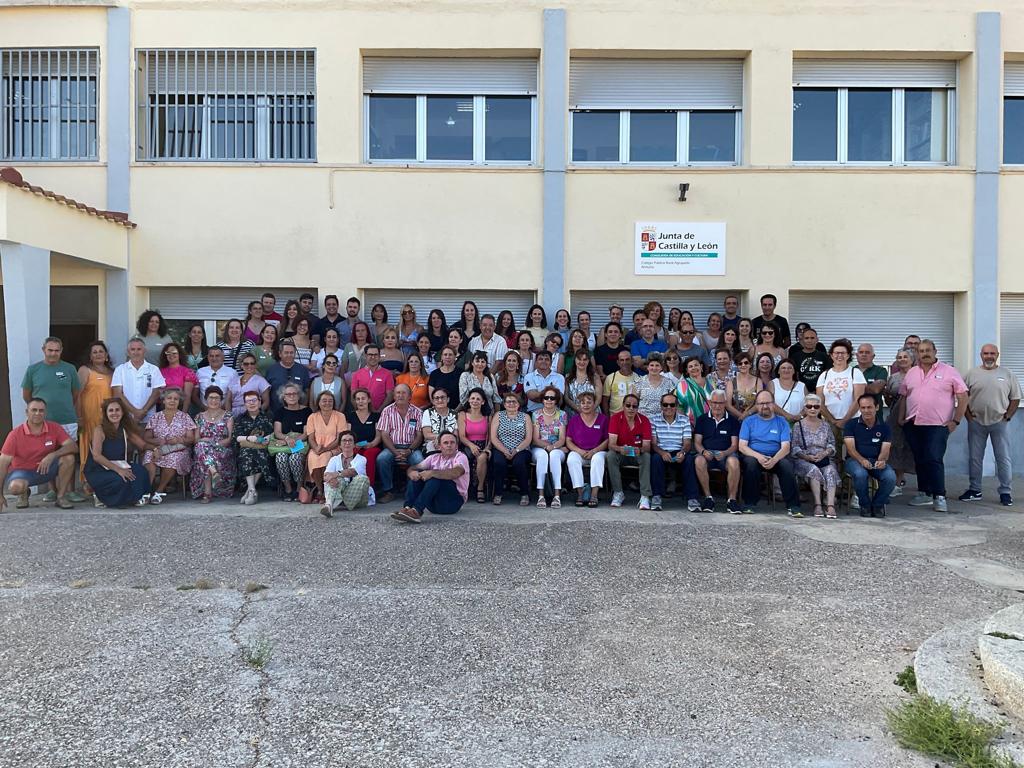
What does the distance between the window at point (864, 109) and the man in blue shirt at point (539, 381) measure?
5266 millimetres

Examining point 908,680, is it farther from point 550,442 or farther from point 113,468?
point 113,468

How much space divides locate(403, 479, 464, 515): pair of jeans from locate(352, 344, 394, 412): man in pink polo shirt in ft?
5.86

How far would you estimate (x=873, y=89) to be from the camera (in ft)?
38.0

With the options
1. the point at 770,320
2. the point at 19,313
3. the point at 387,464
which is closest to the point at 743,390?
the point at 770,320

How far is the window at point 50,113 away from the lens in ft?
37.1

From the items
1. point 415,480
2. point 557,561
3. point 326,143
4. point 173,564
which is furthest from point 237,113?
point 557,561

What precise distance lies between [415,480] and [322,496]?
1565 millimetres

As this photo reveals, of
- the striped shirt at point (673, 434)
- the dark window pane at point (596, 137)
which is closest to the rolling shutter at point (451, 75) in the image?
the dark window pane at point (596, 137)

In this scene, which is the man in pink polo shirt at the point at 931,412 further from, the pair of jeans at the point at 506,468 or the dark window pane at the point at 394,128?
the dark window pane at the point at 394,128

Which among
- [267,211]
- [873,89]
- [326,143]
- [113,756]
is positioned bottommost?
[113,756]

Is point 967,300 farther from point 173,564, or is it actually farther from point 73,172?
point 73,172

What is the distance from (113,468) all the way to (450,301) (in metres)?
5.03

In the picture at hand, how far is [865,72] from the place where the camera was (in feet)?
37.8

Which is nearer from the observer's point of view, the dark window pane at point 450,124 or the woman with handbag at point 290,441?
the woman with handbag at point 290,441
